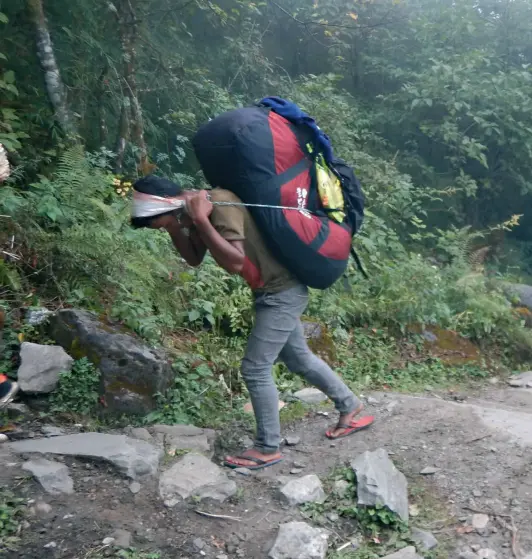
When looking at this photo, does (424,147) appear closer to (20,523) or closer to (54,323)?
(54,323)

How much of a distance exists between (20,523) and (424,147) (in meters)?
10.9

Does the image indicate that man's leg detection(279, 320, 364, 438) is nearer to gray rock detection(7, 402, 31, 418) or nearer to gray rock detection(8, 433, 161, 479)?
gray rock detection(8, 433, 161, 479)

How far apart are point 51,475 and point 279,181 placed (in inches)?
74.8

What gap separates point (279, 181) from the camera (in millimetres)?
3309

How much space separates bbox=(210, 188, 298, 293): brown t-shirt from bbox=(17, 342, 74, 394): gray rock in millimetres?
1540

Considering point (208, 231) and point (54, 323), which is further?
point (54, 323)

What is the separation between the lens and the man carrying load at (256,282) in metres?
3.19

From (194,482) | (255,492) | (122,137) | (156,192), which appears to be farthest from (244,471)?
(122,137)

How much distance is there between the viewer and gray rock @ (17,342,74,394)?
412 centimetres

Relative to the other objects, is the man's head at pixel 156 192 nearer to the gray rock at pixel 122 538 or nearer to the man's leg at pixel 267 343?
the man's leg at pixel 267 343

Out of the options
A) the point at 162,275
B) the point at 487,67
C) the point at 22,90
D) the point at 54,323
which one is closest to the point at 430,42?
the point at 487,67

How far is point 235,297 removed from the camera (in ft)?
19.2

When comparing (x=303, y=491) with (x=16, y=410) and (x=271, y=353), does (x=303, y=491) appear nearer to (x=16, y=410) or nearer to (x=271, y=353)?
(x=271, y=353)

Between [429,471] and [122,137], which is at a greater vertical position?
[122,137]
